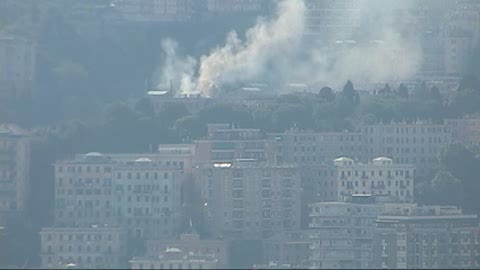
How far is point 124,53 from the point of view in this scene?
129m

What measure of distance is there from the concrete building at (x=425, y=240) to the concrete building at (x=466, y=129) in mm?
10080

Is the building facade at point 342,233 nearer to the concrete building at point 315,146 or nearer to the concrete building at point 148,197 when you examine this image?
the concrete building at point 148,197

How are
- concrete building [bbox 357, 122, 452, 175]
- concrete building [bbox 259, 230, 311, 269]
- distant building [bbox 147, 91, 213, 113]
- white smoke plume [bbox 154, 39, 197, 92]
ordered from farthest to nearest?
1. white smoke plume [bbox 154, 39, 197, 92]
2. distant building [bbox 147, 91, 213, 113]
3. concrete building [bbox 357, 122, 452, 175]
4. concrete building [bbox 259, 230, 311, 269]

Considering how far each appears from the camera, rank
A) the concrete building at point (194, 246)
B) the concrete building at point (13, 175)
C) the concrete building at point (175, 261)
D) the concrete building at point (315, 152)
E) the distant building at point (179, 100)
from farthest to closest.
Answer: the distant building at point (179, 100) → the concrete building at point (315, 152) → the concrete building at point (13, 175) → the concrete building at point (194, 246) → the concrete building at point (175, 261)

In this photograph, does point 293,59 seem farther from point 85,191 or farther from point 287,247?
point 287,247

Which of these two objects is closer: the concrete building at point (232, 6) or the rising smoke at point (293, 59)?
the rising smoke at point (293, 59)

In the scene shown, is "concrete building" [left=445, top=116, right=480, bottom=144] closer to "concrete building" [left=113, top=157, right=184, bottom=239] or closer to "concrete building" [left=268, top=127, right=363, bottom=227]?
"concrete building" [left=268, top=127, right=363, bottom=227]

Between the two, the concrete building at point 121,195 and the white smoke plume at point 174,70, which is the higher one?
the white smoke plume at point 174,70

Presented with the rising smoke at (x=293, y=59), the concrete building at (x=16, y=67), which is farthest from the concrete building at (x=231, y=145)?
the rising smoke at (x=293, y=59)

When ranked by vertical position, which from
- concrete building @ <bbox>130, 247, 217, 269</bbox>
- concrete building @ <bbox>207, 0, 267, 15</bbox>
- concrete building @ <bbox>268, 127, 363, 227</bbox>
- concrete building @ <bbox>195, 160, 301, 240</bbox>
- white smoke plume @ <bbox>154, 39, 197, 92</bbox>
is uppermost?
concrete building @ <bbox>207, 0, 267, 15</bbox>

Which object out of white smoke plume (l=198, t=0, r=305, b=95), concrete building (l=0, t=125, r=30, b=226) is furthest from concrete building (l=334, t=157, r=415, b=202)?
white smoke plume (l=198, t=0, r=305, b=95)

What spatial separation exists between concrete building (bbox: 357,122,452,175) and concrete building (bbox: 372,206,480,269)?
8174 mm

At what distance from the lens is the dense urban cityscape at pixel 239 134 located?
110125 millimetres

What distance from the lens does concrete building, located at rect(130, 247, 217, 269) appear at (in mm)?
103562
